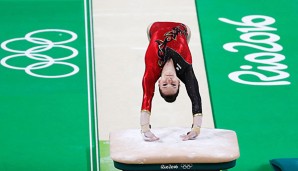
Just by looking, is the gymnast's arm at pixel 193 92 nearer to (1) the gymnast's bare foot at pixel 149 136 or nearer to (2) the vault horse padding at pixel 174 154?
(2) the vault horse padding at pixel 174 154

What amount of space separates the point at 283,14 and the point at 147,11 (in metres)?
1.40

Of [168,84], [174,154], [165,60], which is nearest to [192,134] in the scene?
[174,154]

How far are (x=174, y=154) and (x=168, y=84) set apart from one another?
466mm

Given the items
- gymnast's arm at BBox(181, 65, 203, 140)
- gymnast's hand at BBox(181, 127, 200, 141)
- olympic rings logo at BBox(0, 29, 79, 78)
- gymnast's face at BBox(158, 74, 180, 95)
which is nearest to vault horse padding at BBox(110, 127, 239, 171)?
gymnast's hand at BBox(181, 127, 200, 141)

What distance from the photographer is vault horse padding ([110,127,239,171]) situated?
4.87 m

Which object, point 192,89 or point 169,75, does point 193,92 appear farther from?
point 169,75

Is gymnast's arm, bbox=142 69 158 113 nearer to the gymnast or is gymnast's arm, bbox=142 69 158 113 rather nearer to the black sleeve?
the gymnast

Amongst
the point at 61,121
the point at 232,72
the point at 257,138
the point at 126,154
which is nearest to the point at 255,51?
the point at 232,72

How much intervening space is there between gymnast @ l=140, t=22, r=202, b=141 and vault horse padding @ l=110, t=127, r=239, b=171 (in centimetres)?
9

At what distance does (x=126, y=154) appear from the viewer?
16.1 ft

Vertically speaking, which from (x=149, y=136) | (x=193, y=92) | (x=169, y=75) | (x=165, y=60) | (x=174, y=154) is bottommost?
(x=174, y=154)

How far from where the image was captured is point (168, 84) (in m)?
4.90

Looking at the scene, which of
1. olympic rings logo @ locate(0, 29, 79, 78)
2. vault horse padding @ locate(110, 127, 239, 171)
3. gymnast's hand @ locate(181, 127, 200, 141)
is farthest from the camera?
olympic rings logo @ locate(0, 29, 79, 78)

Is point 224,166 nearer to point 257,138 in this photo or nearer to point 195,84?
point 195,84
